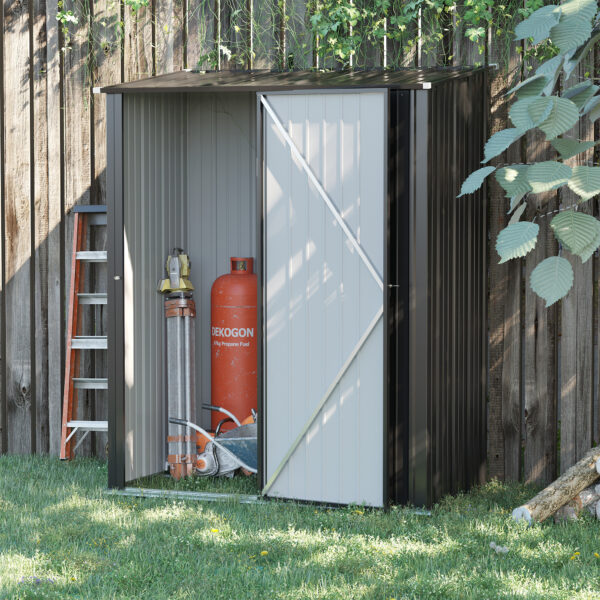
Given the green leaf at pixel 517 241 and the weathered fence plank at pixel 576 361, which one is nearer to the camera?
the green leaf at pixel 517 241

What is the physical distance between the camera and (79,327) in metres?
6.52

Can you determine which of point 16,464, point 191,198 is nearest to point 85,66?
point 191,198

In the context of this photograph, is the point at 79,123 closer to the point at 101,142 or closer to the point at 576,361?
the point at 101,142

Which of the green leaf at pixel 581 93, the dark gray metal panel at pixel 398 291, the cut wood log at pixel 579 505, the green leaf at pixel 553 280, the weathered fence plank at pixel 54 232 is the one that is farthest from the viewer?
the weathered fence plank at pixel 54 232

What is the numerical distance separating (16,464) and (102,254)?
4.80 ft

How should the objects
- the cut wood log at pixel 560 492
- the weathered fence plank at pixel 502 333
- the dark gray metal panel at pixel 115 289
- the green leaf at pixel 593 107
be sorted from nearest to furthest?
the green leaf at pixel 593 107
the cut wood log at pixel 560 492
the dark gray metal panel at pixel 115 289
the weathered fence plank at pixel 502 333

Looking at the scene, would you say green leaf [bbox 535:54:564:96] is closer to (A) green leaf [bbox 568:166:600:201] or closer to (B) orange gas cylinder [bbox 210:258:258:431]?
(A) green leaf [bbox 568:166:600:201]

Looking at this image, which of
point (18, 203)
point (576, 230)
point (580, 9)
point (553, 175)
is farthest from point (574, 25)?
point (18, 203)

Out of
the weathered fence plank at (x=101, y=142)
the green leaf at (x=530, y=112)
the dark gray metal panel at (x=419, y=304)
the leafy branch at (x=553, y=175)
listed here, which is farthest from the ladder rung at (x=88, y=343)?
the green leaf at (x=530, y=112)

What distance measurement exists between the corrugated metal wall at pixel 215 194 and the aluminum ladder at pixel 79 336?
2.00 feet

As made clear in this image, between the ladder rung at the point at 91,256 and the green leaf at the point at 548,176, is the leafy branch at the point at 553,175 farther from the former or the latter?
the ladder rung at the point at 91,256

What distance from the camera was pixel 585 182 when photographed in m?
3.69

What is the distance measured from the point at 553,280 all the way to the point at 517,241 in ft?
0.67

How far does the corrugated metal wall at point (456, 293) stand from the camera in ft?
16.5
